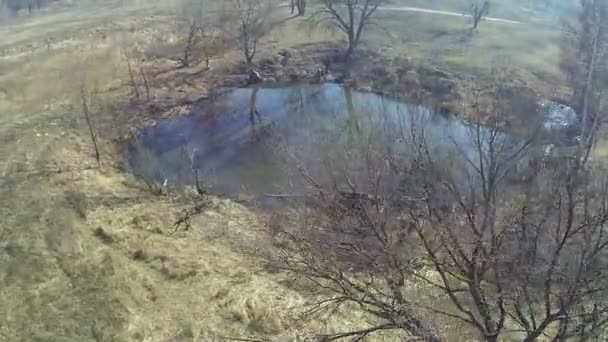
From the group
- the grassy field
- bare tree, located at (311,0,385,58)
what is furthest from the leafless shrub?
the grassy field

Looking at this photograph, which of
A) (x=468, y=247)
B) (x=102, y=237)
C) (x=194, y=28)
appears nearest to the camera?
(x=468, y=247)

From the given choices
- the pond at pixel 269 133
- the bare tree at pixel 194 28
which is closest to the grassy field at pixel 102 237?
the pond at pixel 269 133

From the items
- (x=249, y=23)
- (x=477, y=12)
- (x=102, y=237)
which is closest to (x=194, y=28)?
(x=249, y=23)

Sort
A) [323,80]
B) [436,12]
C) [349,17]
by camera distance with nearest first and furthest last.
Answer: [323,80]
[349,17]
[436,12]

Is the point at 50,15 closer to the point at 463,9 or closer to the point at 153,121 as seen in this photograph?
the point at 153,121

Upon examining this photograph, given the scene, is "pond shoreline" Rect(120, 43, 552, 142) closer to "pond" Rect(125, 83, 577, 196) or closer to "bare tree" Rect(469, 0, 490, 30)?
"pond" Rect(125, 83, 577, 196)

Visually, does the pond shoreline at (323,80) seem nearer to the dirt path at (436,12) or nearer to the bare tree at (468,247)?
the dirt path at (436,12)

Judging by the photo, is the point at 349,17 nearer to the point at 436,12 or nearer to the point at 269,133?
the point at 436,12
